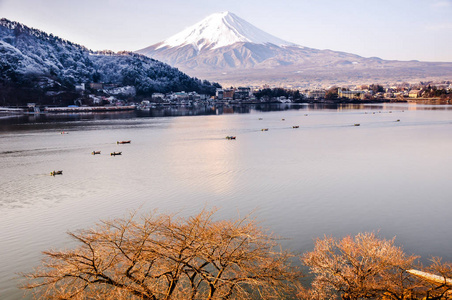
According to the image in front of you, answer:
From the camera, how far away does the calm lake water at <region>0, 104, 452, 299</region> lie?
1056 cm

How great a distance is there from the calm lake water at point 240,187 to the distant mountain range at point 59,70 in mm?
58323

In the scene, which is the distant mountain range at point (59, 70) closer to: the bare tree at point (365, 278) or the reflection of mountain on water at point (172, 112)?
the reflection of mountain on water at point (172, 112)

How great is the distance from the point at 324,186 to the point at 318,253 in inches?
332

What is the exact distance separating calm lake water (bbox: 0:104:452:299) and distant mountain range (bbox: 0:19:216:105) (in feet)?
191

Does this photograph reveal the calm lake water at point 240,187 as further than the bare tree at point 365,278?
Yes

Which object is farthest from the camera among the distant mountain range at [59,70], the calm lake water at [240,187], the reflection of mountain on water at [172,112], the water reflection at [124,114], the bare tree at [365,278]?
the distant mountain range at [59,70]

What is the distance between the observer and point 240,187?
15.8m

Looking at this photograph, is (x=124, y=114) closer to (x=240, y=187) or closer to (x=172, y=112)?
(x=172, y=112)

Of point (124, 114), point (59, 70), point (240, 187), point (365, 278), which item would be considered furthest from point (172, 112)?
point (365, 278)

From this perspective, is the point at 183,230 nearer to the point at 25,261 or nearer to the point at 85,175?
the point at 25,261

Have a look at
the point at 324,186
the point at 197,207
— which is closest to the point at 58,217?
the point at 197,207

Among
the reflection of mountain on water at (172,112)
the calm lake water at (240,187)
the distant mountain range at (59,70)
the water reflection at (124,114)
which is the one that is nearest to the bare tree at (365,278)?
the calm lake water at (240,187)

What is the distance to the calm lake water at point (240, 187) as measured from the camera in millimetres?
10562

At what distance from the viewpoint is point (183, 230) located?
596cm
